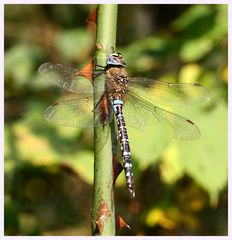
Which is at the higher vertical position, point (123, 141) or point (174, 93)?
point (174, 93)

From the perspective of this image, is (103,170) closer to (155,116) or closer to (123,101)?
(123,101)

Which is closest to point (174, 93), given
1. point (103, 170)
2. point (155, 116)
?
point (155, 116)

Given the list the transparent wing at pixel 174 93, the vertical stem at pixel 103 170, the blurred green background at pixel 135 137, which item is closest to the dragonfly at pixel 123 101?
the transparent wing at pixel 174 93

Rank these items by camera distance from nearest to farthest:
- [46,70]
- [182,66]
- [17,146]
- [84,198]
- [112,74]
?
[112,74] → [46,70] → [17,146] → [182,66] → [84,198]

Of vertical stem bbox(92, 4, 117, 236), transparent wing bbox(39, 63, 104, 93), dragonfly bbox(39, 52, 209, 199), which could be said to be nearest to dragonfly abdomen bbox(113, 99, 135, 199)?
dragonfly bbox(39, 52, 209, 199)

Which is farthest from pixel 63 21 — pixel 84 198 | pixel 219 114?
pixel 219 114

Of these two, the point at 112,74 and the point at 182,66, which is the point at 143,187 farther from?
the point at 112,74

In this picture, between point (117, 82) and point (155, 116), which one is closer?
point (117, 82)

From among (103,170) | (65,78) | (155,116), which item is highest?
(65,78)
